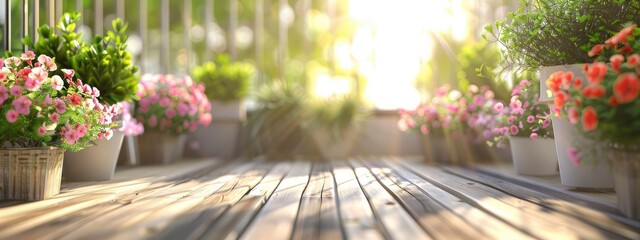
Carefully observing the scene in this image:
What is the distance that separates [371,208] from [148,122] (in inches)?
93.0

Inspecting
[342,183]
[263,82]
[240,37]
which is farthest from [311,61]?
[240,37]

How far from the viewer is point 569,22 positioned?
6.95ft

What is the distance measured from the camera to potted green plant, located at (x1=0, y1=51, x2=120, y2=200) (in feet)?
6.20

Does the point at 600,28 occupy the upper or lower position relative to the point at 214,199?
upper

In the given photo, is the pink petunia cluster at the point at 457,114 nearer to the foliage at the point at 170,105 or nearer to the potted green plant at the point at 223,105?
the potted green plant at the point at 223,105

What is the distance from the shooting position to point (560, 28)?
2.11 meters

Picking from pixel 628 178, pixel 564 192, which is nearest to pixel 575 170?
pixel 564 192

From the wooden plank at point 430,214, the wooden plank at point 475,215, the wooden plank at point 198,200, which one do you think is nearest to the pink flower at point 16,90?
the wooden plank at point 198,200

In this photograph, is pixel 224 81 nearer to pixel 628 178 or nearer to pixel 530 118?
pixel 530 118

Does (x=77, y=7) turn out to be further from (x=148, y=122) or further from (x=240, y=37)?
(x=240, y=37)

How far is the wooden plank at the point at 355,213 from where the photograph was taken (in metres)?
1.39

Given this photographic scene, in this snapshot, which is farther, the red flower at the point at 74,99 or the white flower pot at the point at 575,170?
the white flower pot at the point at 575,170

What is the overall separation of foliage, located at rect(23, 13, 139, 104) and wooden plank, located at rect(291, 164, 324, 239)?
999mm

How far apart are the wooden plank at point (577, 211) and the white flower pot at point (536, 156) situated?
340mm
